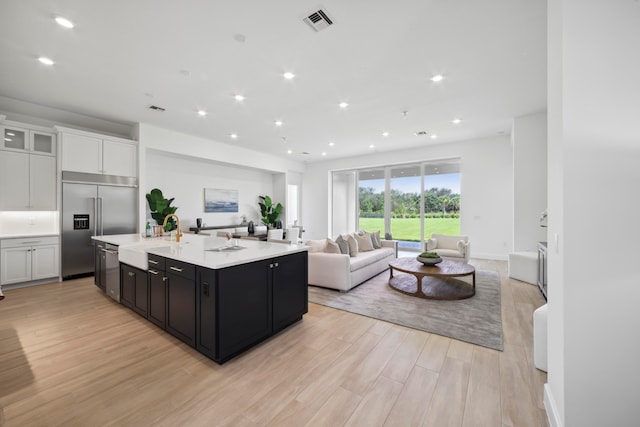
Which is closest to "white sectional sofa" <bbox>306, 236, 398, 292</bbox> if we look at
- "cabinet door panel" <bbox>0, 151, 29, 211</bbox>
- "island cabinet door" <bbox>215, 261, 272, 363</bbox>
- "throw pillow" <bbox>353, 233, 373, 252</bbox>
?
"throw pillow" <bbox>353, 233, 373, 252</bbox>

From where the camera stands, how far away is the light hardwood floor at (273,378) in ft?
5.20

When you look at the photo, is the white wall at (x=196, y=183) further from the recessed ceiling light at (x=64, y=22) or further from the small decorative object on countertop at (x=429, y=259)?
the small decorative object on countertop at (x=429, y=259)

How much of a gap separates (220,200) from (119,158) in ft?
9.71

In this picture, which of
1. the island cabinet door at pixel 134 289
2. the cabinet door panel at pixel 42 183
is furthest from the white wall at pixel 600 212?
the cabinet door panel at pixel 42 183

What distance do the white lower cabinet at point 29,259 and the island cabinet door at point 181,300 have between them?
12.2ft

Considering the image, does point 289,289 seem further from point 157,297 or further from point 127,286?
point 127,286

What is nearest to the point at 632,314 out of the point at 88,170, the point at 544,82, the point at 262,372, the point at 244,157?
the point at 262,372

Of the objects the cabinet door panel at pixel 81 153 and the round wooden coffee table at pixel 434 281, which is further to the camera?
the cabinet door panel at pixel 81 153

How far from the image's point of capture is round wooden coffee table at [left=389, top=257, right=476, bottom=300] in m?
3.69

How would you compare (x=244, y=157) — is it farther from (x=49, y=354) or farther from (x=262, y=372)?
(x=262, y=372)

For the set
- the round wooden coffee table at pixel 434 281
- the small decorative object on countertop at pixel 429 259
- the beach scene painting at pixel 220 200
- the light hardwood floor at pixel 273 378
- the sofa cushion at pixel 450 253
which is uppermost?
the beach scene painting at pixel 220 200

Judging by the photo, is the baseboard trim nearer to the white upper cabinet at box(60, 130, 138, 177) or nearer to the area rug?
the area rug

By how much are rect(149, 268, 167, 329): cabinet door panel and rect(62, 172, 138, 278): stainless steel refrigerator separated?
3236 mm

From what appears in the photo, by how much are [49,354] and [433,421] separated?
3.25 meters
